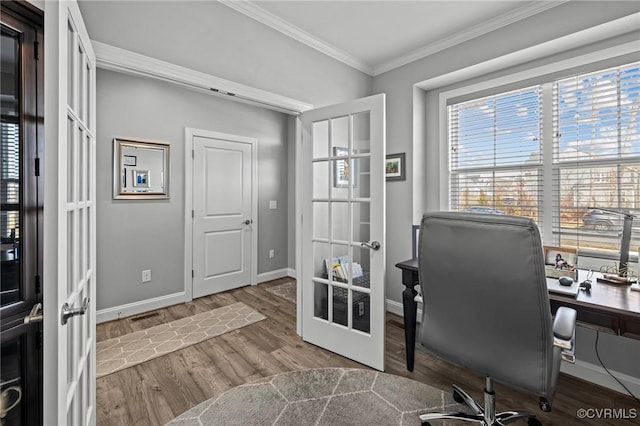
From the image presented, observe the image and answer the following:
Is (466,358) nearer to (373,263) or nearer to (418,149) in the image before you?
(373,263)

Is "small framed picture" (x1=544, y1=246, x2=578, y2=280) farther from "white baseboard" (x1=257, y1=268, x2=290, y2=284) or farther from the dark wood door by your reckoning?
"white baseboard" (x1=257, y1=268, x2=290, y2=284)

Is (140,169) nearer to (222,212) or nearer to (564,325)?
(222,212)

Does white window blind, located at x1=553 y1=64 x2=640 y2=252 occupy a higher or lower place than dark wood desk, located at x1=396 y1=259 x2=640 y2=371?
higher

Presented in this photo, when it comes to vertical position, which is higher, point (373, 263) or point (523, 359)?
point (373, 263)

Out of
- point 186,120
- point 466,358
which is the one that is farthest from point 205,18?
point 466,358

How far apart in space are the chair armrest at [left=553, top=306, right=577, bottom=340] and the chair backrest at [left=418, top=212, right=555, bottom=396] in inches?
3.4

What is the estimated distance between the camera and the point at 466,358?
137 cm

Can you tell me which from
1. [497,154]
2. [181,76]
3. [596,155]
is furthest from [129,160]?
[596,155]

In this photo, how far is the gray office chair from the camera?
45.8 inches

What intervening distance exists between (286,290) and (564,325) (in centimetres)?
320

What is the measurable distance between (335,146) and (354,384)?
1.74 m

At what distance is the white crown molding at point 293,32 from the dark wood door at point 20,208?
51.6 inches

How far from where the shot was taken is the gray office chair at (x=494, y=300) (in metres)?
1.16

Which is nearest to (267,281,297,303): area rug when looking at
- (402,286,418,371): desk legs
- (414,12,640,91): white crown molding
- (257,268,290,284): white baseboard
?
(257,268,290,284): white baseboard
